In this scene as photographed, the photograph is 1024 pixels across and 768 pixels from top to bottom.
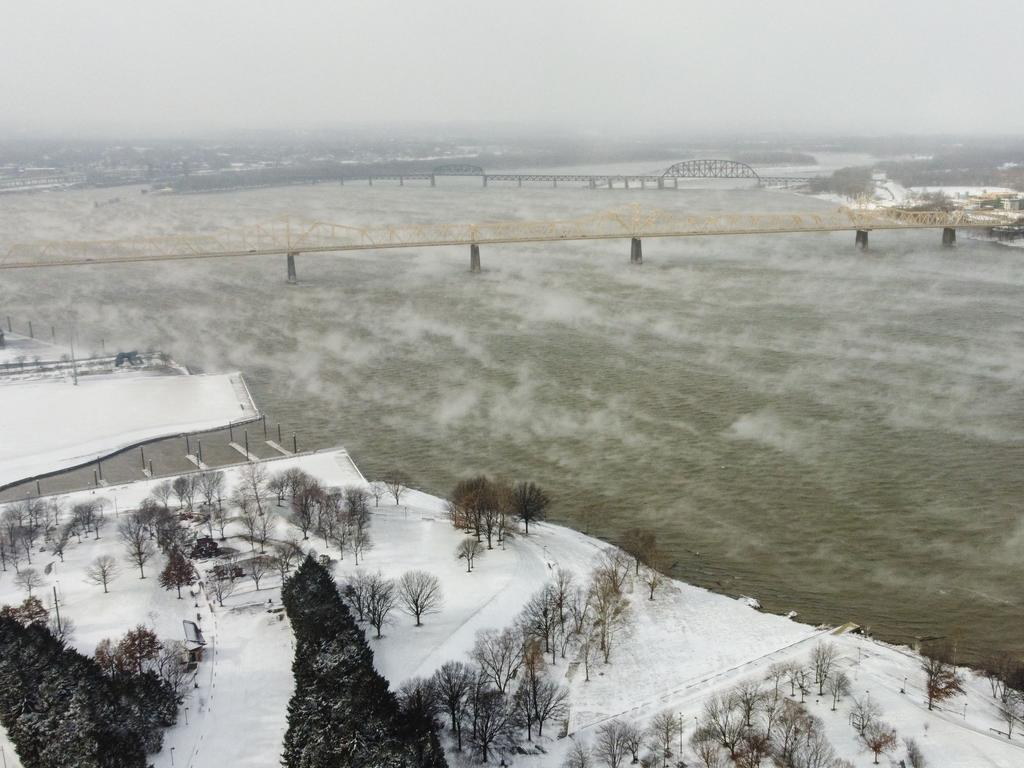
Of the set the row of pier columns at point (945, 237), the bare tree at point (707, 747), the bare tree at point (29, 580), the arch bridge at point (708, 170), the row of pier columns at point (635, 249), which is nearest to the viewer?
the bare tree at point (707, 747)

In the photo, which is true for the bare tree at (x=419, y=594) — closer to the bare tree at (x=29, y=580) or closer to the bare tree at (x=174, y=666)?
the bare tree at (x=174, y=666)

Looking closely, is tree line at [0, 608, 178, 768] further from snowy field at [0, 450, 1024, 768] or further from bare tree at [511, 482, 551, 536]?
bare tree at [511, 482, 551, 536]

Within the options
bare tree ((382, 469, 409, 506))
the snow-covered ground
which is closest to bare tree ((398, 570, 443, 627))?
bare tree ((382, 469, 409, 506))

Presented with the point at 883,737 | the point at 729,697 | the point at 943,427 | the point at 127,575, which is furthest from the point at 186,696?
the point at 943,427

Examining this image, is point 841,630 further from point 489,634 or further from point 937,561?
point 489,634

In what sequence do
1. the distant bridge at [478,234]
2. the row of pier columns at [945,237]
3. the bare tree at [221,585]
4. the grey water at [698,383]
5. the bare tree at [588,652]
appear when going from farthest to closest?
the row of pier columns at [945,237] < the distant bridge at [478,234] < the grey water at [698,383] < the bare tree at [221,585] < the bare tree at [588,652]

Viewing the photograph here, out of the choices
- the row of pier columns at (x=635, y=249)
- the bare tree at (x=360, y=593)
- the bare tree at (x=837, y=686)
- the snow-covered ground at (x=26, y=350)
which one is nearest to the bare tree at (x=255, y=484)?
the bare tree at (x=360, y=593)

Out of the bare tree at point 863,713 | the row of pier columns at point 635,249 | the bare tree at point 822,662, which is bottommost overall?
the bare tree at point 863,713

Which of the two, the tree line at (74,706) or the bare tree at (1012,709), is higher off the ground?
the tree line at (74,706)

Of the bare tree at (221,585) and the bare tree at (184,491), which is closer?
the bare tree at (221,585)
